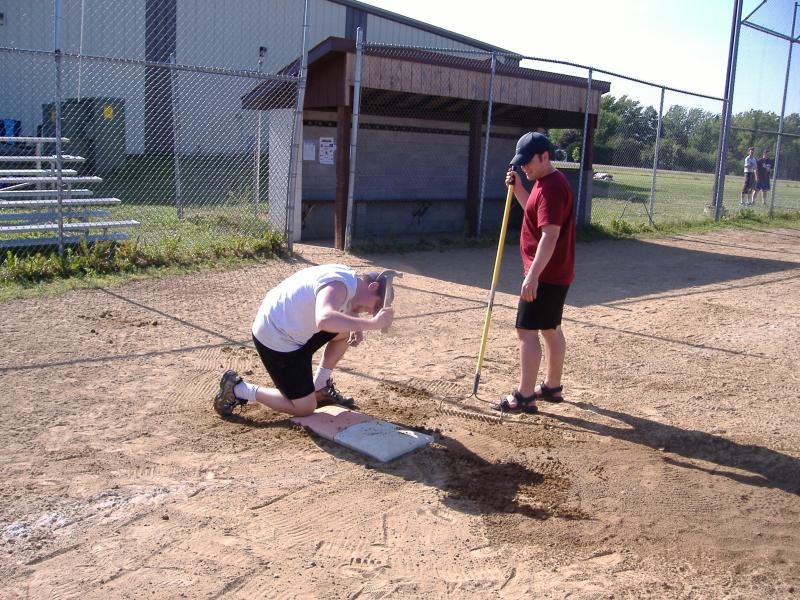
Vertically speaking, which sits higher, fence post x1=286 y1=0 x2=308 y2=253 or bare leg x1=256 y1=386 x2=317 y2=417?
fence post x1=286 y1=0 x2=308 y2=253

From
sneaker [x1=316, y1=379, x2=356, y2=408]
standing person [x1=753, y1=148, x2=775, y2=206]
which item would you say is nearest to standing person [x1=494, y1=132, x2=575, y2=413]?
sneaker [x1=316, y1=379, x2=356, y2=408]

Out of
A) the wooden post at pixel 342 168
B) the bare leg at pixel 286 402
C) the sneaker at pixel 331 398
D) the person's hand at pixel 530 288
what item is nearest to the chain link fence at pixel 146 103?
the wooden post at pixel 342 168

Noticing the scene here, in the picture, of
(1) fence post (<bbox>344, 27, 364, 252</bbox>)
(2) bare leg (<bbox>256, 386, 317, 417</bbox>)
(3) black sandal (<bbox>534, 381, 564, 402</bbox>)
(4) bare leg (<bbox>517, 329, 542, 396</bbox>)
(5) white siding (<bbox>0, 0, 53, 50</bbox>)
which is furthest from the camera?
(5) white siding (<bbox>0, 0, 53, 50</bbox>)

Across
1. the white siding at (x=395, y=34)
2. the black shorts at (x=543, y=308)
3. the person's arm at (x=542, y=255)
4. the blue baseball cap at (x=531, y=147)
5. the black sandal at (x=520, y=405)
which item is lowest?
the black sandal at (x=520, y=405)

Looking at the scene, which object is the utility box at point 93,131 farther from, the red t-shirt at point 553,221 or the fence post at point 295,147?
the red t-shirt at point 553,221

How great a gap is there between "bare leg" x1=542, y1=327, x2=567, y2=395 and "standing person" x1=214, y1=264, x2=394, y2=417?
1336 mm

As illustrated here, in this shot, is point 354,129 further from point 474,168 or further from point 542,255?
point 542,255

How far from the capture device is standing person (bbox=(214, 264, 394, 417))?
4.11 metres

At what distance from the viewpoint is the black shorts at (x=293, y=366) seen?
14.8ft

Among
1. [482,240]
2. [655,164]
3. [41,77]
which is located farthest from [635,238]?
[41,77]

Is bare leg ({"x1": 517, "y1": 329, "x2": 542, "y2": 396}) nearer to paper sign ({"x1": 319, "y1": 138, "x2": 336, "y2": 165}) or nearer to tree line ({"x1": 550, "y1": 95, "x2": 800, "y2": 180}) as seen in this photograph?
paper sign ({"x1": 319, "y1": 138, "x2": 336, "y2": 165})

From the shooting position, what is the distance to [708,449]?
4.70 meters

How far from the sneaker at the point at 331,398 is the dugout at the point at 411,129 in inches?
261

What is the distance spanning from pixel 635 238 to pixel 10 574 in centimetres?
1360
